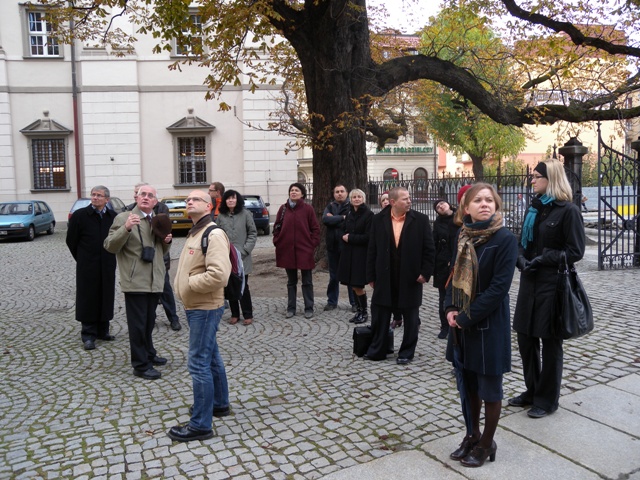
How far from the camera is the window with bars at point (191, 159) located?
2584 centimetres

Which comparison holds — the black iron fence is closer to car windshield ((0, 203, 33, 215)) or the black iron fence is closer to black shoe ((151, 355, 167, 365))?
black shoe ((151, 355, 167, 365))

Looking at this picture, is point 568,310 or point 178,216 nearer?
point 568,310

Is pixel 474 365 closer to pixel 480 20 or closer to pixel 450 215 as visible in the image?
pixel 450 215

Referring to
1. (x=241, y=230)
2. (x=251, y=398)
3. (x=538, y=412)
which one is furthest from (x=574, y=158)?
(x=251, y=398)

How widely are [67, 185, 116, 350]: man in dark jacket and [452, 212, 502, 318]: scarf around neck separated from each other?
179 inches

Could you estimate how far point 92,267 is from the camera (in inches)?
265

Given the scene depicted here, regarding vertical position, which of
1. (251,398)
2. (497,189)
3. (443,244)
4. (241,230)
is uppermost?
(497,189)

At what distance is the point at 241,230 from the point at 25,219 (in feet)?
51.4

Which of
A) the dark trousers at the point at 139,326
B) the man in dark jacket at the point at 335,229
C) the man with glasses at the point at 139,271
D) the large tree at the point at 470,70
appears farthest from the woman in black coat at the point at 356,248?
the large tree at the point at 470,70

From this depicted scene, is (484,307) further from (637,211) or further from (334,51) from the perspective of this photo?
(637,211)

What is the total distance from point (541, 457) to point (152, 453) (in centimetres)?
266

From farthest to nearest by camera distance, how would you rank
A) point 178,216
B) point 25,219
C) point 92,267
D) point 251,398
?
point 178,216 < point 25,219 < point 92,267 < point 251,398

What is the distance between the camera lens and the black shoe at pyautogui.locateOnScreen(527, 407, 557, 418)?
440 cm

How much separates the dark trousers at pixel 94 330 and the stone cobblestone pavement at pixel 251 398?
5.8 inches
